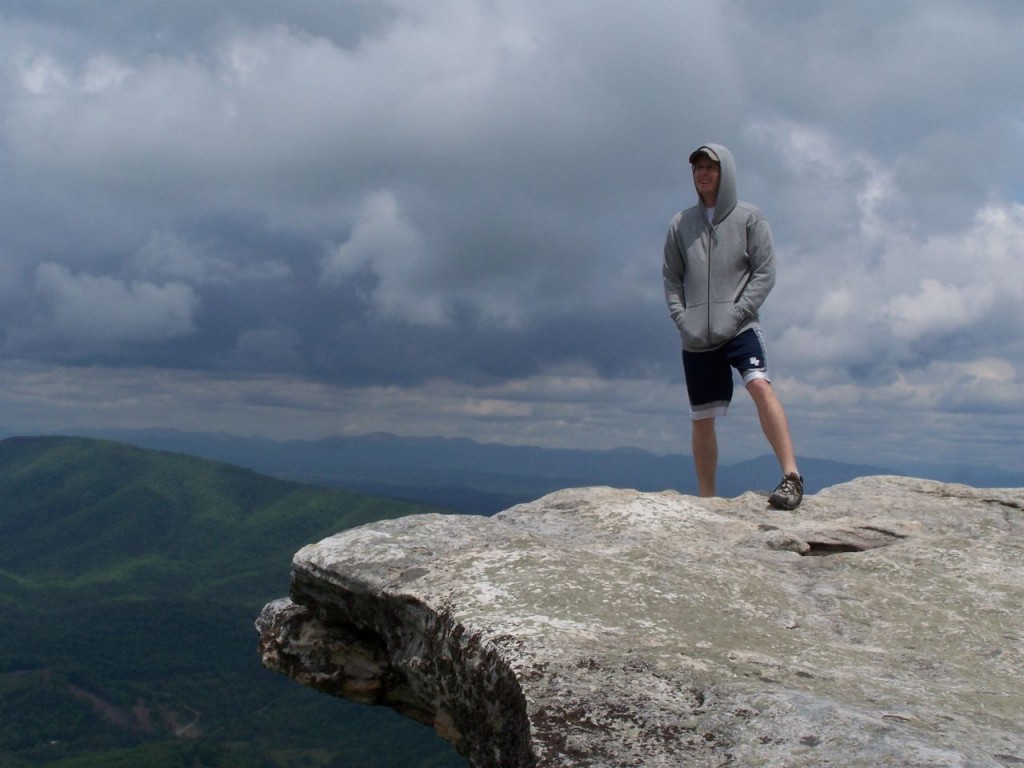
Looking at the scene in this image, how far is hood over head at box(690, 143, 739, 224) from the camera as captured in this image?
11.1 metres

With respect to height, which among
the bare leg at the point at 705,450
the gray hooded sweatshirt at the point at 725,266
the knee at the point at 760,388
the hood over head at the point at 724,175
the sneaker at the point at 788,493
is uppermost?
the hood over head at the point at 724,175

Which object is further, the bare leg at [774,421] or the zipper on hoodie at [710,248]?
the zipper on hoodie at [710,248]

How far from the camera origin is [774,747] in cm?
430

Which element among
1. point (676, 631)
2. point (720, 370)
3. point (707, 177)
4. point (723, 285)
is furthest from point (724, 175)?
point (676, 631)

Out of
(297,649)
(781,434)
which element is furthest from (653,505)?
(297,649)

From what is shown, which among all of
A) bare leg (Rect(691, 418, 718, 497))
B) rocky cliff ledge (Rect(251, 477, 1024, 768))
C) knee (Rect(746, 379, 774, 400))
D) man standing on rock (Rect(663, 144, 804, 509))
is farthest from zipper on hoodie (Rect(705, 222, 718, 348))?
rocky cliff ledge (Rect(251, 477, 1024, 768))

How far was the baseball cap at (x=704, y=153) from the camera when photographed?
11.1 m

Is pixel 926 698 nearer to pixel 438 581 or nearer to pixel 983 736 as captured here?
pixel 983 736

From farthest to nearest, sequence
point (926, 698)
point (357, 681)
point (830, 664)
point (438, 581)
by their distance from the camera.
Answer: point (357, 681) → point (438, 581) → point (830, 664) → point (926, 698)

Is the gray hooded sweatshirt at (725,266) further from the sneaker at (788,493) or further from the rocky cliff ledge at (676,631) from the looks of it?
the rocky cliff ledge at (676,631)

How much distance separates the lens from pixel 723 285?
11.4 metres

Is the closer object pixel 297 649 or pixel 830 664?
pixel 830 664

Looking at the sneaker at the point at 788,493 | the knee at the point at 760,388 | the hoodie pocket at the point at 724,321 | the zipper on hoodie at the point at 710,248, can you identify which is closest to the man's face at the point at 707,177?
the zipper on hoodie at the point at 710,248

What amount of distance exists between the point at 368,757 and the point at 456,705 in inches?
8238
